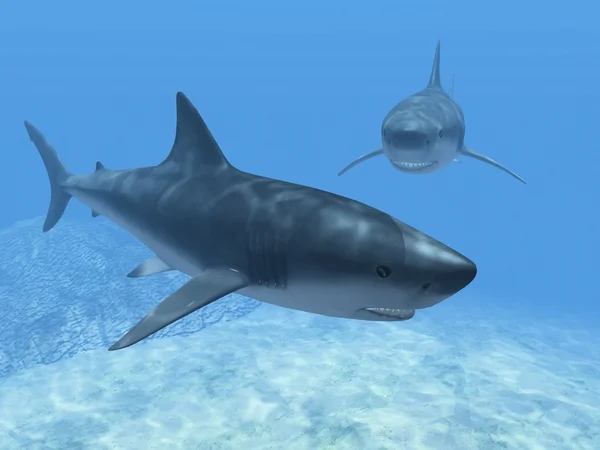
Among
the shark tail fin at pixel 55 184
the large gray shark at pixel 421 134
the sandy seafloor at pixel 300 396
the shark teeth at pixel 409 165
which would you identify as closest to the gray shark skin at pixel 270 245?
the shark tail fin at pixel 55 184

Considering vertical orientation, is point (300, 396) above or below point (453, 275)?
below

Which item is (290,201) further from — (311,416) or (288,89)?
(288,89)

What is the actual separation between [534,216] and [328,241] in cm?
17284

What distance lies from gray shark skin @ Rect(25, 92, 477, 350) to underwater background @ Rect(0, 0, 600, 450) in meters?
4.03

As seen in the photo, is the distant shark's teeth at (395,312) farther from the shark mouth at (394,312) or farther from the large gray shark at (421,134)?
the large gray shark at (421,134)

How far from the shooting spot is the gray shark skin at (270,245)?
123 inches

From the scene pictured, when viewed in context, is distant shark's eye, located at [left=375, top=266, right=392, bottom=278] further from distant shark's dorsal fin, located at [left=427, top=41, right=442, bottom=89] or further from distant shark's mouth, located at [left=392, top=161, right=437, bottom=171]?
distant shark's dorsal fin, located at [left=427, top=41, right=442, bottom=89]

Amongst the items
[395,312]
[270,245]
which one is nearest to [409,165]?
[270,245]

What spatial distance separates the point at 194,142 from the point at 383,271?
2665 millimetres

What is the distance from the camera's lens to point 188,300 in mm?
3744

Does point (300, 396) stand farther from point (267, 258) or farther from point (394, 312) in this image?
point (394, 312)

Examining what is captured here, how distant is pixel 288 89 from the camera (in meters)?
110

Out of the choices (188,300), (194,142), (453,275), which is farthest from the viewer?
(194,142)

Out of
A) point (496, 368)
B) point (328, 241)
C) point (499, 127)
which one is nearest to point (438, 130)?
point (328, 241)
